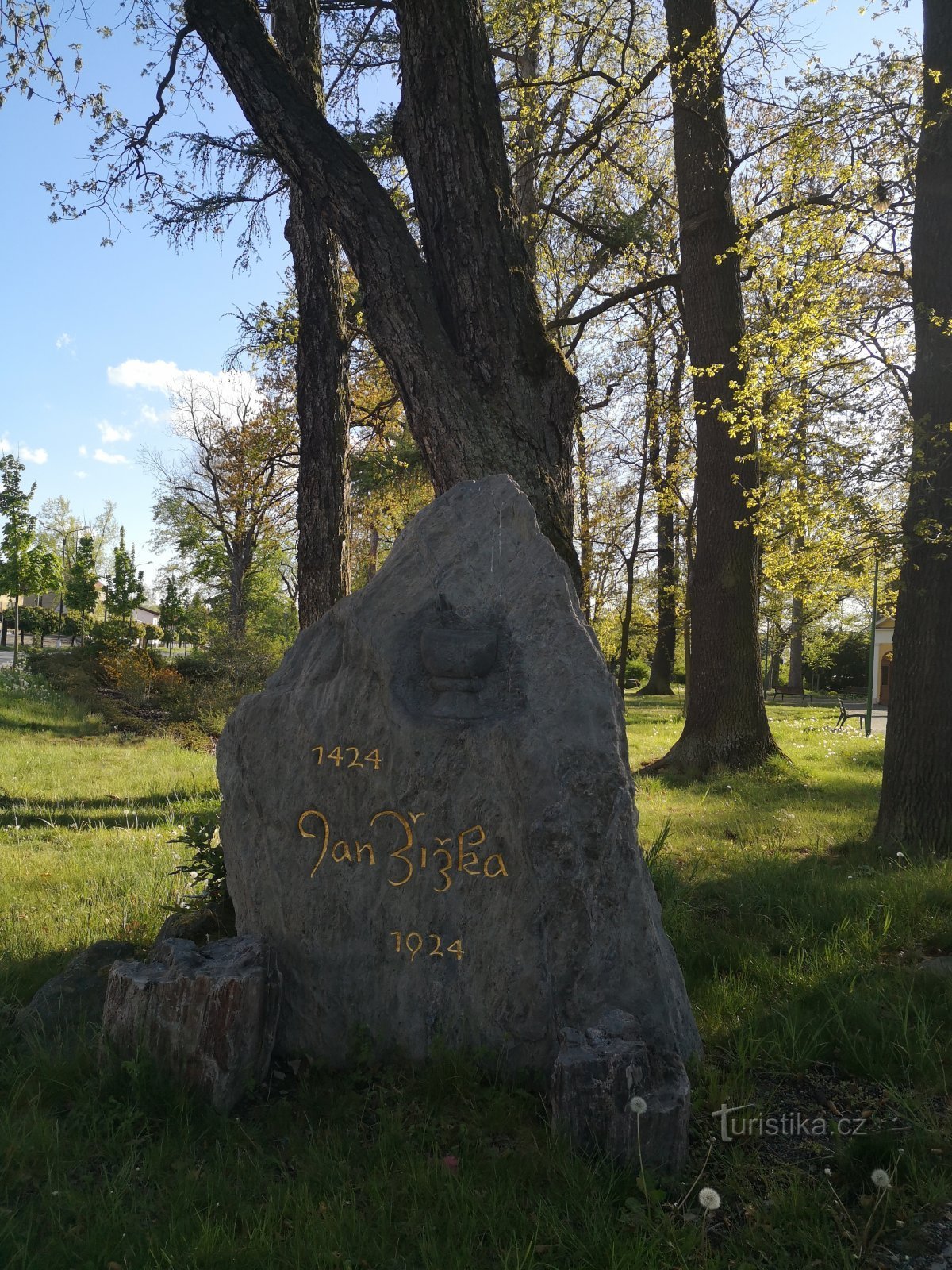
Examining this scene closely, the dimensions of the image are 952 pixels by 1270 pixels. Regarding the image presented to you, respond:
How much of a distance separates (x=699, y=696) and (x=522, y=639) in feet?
23.5

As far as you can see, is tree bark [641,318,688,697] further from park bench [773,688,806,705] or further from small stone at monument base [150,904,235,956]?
small stone at monument base [150,904,235,956]

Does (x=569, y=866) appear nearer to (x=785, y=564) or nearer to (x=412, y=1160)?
(x=412, y=1160)

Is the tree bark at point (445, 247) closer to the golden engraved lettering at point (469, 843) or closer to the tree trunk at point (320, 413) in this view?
the golden engraved lettering at point (469, 843)

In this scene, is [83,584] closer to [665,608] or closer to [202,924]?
[665,608]

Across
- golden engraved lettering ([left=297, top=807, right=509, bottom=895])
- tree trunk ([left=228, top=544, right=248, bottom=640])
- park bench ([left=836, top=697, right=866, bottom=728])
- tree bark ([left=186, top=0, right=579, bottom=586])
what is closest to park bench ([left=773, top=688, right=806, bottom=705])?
park bench ([left=836, top=697, right=866, bottom=728])

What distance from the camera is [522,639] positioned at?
357 cm

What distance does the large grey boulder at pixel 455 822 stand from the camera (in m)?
3.23

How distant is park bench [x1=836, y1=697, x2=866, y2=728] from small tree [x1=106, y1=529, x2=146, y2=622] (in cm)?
2960

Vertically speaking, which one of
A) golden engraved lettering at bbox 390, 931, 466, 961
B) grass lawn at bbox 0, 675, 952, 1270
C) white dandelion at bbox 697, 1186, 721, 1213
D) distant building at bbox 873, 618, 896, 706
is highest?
distant building at bbox 873, 618, 896, 706

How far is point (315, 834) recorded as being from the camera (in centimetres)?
355

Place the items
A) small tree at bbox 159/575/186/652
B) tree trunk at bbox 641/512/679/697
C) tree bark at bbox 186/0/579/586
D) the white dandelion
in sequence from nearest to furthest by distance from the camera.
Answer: the white dandelion < tree bark at bbox 186/0/579/586 < tree trunk at bbox 641/512/679/697 < small tree at bbox 159/575/186/652

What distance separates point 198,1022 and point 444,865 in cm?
107

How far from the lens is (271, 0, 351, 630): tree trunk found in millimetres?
7758

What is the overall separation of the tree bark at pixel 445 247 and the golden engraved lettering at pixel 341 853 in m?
2.41
